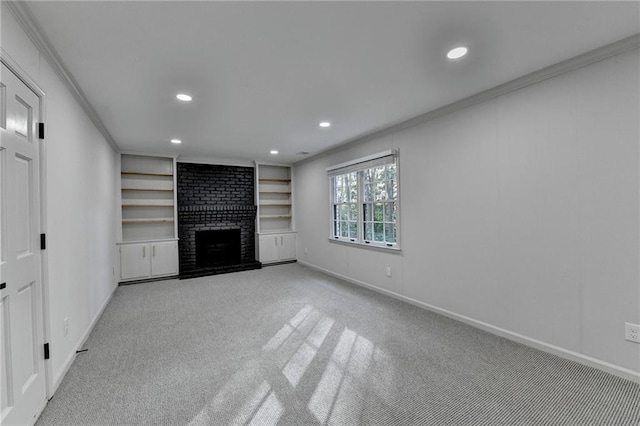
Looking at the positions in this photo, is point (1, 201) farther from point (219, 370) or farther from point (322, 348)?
point (322, 348)

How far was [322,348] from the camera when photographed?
2637 mm

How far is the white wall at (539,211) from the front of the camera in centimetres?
212

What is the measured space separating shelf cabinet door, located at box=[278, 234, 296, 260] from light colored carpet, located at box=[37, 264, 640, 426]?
3.17m

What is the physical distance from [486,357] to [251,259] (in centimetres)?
510

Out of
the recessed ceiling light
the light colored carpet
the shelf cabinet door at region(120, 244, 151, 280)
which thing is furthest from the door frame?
the shelf cabinet door at region(120, 244, 151, 280)

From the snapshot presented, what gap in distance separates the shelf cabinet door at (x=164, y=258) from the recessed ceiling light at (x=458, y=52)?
5.37m

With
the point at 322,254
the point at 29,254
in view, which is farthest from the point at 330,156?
the point at 29,254

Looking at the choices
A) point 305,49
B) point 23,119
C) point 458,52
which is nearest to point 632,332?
point 458,52

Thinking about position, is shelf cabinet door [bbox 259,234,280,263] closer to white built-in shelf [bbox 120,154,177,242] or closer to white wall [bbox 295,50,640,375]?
white built-in shelf [bbox 120,154,177,242]

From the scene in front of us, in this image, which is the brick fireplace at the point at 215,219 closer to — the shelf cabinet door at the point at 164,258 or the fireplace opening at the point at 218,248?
the fireplace opening at the point at 218,248

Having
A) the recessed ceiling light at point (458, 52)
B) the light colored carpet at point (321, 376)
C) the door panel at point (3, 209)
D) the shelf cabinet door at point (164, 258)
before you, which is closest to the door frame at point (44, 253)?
the light colored carpet at point (321, 376)

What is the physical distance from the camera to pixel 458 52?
214 centimetres

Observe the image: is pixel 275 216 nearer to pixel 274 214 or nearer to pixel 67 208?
pixel 274 214

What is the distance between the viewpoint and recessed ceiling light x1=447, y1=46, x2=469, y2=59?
2088mm
